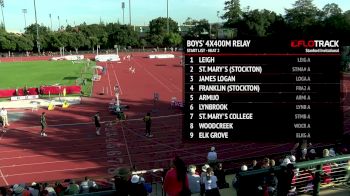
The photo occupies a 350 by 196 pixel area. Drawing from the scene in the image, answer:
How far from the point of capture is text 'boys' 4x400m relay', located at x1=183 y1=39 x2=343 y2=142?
10375 mm

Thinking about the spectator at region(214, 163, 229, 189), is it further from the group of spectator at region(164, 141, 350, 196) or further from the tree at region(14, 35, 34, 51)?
the tree at region(14, 35, 34, 51)

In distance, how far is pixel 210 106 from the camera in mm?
10773

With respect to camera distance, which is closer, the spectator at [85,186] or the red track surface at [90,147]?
the spectator at [85,186]

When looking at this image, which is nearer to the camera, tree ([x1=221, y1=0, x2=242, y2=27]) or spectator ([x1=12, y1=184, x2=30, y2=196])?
spectator ([x1=12, y1=184, x2=30, y2=196])

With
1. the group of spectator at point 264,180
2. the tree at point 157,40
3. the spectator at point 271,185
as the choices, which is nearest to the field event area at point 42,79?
the group of spectator at point 264,180

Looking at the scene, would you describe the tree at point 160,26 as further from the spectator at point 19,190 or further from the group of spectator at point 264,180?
the group of spectator at point 264,180

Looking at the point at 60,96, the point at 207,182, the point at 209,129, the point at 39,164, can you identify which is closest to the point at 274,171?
the point at 207,182

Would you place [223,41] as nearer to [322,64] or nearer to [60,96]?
[322,64]

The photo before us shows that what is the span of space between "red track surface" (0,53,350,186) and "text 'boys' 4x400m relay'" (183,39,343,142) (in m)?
8.19

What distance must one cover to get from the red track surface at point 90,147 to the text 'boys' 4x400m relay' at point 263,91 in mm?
8187

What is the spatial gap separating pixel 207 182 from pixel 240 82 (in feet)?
8.66

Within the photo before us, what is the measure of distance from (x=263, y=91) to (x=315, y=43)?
5.44 feet

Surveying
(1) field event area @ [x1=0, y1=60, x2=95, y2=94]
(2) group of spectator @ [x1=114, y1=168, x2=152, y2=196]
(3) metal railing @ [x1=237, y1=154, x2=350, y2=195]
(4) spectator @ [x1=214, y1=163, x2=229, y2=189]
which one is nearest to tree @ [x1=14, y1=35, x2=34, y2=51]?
(1) field event area @ [x1=0, y1=60, x2=95, y2=94]

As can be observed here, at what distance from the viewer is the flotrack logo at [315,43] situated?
1026 centimetres
